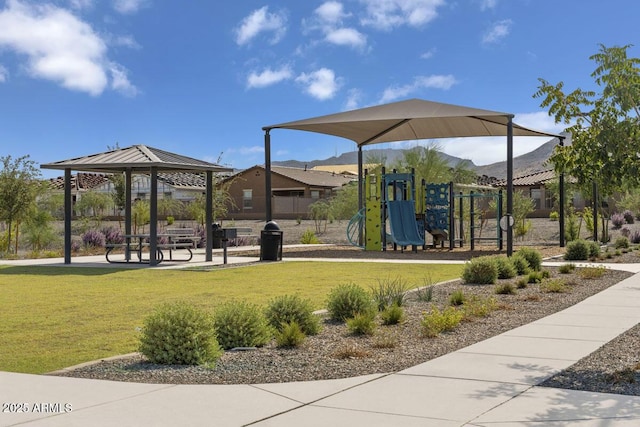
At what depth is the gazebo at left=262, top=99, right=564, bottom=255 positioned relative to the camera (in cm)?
2236

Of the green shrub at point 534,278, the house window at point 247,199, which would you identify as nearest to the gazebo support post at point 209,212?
the green shrub at point 534,278

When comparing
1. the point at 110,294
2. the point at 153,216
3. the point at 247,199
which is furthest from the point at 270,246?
the point at 247,199

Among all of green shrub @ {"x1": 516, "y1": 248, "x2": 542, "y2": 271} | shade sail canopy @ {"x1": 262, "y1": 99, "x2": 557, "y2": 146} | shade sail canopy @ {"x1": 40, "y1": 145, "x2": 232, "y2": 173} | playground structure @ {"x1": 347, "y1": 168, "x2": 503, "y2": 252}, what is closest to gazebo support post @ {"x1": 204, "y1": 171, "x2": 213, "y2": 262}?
shade sail canopy @ {"x1": 40, "y1": 145, "x2": 232, "y2": 173}

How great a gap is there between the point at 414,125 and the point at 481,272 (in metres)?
15.2

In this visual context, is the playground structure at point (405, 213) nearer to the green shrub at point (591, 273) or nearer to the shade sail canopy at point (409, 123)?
the shade sail canopy at point (409, 123)

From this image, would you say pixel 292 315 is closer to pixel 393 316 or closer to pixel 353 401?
pixel 393 316

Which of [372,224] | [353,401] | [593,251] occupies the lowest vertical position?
[353,401]

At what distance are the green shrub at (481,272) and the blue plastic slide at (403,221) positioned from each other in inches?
413

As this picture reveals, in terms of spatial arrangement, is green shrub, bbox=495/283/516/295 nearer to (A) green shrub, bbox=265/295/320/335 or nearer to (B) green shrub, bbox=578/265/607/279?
(B) green shrub, bbox=578/265/607/279

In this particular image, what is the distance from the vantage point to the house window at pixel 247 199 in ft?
216

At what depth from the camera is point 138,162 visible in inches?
758

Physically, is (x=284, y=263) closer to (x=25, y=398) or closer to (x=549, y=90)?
(x=549, y=90)

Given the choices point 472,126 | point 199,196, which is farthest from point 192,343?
point 199,196

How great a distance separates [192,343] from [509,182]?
636 inches
